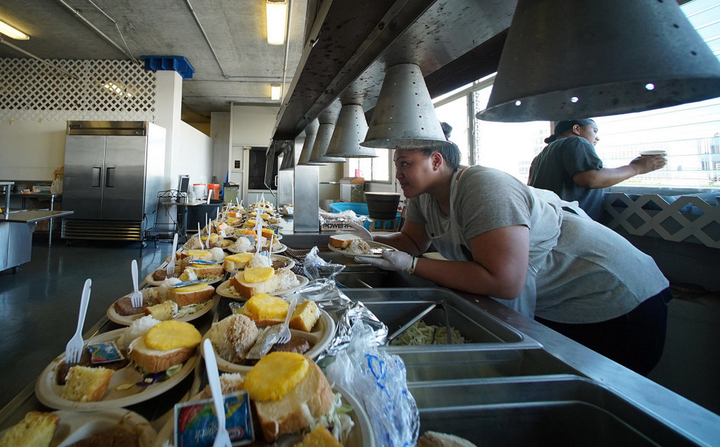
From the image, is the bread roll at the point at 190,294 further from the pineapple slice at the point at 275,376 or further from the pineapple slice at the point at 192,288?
the pineapple slice at the point at 275,376

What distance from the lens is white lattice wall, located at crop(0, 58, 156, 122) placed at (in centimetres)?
724

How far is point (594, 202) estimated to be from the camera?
2389mm

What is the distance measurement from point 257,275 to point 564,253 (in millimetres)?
1271

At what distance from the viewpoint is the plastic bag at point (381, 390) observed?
0.57 meters

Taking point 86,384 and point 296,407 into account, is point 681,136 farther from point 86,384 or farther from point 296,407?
point 86,384

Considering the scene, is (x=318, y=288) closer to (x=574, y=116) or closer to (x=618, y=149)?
(x=574, y=116)

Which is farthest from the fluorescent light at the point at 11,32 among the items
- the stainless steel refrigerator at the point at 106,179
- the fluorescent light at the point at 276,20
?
the fluorescent light at the point at 276,20

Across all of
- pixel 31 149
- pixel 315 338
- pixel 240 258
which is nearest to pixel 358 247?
pixel 240 258

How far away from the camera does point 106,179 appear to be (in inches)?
269

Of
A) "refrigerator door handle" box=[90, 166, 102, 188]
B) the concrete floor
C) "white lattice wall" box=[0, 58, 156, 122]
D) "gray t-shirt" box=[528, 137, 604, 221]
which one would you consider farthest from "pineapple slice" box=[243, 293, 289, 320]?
"white lattice wall" box=[0, 58, 156, 122]

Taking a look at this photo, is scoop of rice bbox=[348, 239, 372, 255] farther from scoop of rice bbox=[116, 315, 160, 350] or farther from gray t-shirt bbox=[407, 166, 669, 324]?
scoop of rice bbox=[116, 315, 160, 350]

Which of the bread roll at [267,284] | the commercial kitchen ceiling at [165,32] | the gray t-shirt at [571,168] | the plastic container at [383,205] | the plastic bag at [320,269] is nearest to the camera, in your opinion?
the bread roll at [267,284]

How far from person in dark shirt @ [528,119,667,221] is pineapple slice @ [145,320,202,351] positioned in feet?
8.10

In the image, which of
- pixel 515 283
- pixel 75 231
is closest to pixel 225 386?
pixel 515 283
